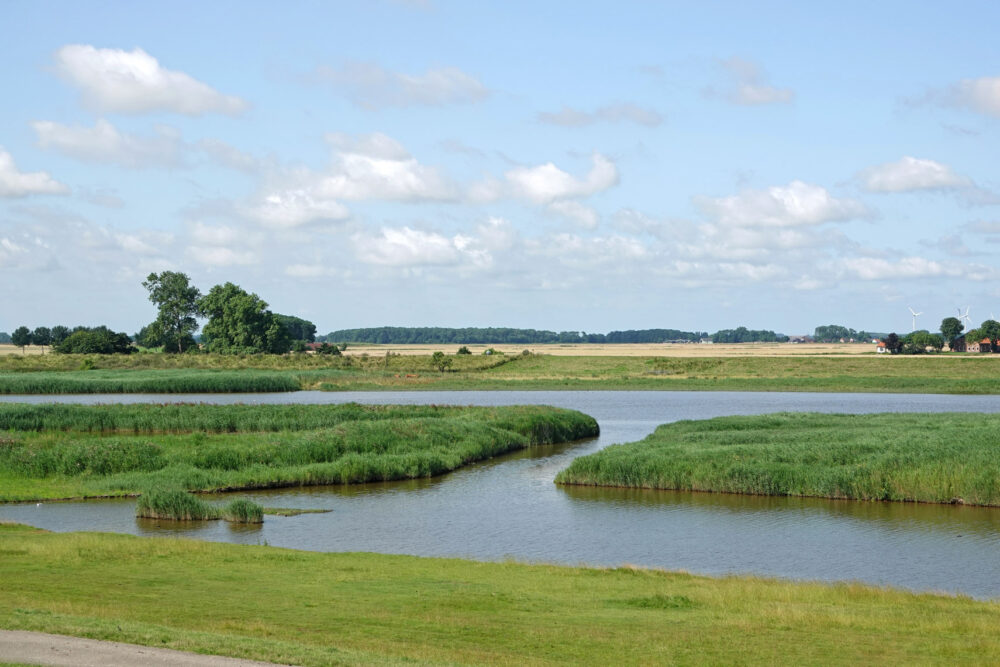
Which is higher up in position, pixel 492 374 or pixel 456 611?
pixel 492 374

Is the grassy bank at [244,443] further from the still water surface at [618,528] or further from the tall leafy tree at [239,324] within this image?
the tall leafy tree at [239,324]

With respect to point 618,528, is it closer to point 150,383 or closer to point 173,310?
point 150,383

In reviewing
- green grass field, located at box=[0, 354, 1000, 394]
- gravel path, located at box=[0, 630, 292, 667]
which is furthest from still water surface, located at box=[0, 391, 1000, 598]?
green grass field, located at box=[0, 354, 1000, 394]

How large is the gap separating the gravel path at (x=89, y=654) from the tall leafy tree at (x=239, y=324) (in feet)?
455

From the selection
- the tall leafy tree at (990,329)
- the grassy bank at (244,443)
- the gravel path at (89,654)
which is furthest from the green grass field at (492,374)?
the gravel path at (89,654)

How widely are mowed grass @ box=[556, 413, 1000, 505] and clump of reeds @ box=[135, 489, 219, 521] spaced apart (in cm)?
1584

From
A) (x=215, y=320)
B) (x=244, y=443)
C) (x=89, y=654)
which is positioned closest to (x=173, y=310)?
(x=215, y=320)

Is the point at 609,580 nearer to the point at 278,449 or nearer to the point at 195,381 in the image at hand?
the point at 278,449

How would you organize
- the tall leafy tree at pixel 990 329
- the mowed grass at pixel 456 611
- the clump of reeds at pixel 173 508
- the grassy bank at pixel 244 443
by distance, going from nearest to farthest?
the mowed grass at pixel 456 611, the clump of reeds at pixel 173 508, the grassy bank at pixel 244 443, the tall leafy tree at pixel 990 329

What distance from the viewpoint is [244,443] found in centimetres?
4703

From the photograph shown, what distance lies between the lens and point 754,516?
34.7 metres

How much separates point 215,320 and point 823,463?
12817cm

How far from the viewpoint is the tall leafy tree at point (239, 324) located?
152 meters

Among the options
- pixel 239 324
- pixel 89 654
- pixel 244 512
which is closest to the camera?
pixel 89 654
